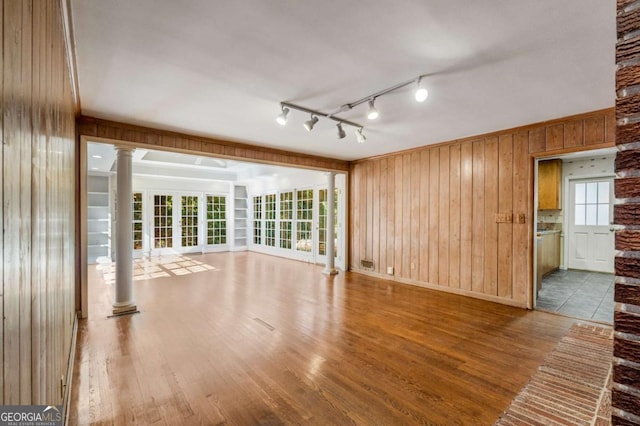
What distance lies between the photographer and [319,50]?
2.13 metres

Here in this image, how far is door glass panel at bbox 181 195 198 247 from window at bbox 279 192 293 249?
293 centimetres

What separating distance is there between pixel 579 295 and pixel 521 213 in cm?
188

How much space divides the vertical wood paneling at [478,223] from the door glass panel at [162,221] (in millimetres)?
8293

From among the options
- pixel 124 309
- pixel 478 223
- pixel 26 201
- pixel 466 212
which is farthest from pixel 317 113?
pixel 124 309

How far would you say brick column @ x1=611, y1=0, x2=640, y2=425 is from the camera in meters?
0.77

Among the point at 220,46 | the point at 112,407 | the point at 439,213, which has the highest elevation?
the point at 220,46

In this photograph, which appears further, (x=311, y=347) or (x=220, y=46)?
(x=311, y=347)

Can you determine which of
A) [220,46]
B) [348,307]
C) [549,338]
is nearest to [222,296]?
[348,307]

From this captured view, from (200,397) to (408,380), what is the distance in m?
1.57

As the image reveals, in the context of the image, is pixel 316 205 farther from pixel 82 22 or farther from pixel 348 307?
pixel 82 22

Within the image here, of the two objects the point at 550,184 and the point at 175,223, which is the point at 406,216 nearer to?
the point at 550,184

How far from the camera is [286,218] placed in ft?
28.5

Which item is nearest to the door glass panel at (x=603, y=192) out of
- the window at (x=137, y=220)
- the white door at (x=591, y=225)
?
the white door at (x=591, y=225)

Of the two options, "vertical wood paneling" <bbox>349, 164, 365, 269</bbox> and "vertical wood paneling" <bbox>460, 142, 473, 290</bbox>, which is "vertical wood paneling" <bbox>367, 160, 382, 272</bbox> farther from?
"vertical wood paneling" <bbox>460, 142, 473, 290</bbox>
